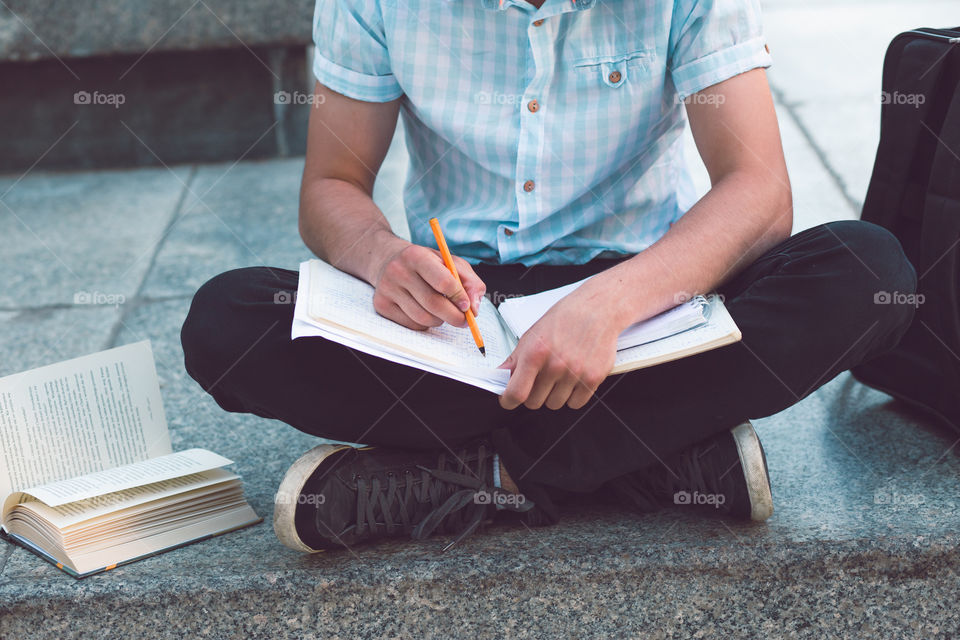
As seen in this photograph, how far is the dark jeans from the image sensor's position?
1.34 metres

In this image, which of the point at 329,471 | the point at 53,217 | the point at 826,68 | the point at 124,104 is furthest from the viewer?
the point at 826,68

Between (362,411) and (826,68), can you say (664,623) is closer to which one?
(362,411)

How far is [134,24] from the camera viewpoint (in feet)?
10.7

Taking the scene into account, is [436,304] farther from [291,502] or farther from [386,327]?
[291,502]

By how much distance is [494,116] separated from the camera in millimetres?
1579

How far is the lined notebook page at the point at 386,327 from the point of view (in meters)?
1.25

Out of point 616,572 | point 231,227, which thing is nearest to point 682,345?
point 616,572

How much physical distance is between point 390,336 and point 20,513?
0.67 m

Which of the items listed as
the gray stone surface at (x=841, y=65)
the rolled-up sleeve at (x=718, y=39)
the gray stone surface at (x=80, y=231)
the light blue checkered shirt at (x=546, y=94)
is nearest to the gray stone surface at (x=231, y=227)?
the gray stone surface at (x=80, y=231)

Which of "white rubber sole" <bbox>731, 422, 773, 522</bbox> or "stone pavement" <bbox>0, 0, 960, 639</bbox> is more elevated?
"white rubber sole" <bbox>731, 422, 773, 522</bbox>

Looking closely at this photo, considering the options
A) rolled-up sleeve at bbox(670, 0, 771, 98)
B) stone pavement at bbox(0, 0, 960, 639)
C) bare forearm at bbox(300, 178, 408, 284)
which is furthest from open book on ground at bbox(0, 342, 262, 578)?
rolled-up sleeve at bbox(670, 0, 771, 98)

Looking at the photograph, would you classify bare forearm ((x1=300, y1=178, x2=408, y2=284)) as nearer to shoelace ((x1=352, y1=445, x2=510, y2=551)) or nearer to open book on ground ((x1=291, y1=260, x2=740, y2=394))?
open book on ground ((x1=291, y1=260, x2=740, y2=394))

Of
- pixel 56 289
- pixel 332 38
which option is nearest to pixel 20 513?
pixel 332 38

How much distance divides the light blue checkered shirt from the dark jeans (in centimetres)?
28
